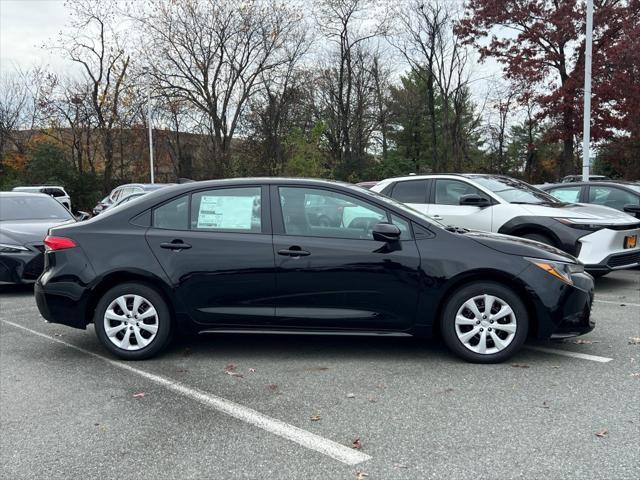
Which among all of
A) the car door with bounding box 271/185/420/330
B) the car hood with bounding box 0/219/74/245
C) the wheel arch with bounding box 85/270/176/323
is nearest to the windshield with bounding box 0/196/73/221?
the car hood with bounding box 0/219/74/245

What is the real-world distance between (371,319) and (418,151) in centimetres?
3875

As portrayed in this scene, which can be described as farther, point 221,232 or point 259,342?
point 259,342

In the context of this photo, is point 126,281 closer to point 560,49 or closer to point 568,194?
point 568,194

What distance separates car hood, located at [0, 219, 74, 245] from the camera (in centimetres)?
874

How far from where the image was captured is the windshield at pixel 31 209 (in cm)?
980

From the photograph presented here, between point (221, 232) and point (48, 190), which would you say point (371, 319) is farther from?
point (48, 190)

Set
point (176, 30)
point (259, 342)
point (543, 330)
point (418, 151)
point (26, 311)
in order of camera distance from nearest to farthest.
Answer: point (543, 330)
point (259, 342)
point (26, 311)
point (176, 30)
point (418, 151)

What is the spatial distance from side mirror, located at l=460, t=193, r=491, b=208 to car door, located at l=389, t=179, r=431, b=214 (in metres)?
0.70

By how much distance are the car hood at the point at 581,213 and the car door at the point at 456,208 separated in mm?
593

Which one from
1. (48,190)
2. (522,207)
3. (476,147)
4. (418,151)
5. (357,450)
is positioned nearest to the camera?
(357,450)

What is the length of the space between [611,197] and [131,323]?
27.4ft

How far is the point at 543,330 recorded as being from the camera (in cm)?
489

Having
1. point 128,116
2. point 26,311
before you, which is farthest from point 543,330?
point 128,116

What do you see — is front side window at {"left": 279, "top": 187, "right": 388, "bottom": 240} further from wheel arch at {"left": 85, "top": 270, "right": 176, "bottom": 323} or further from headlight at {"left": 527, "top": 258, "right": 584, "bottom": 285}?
headlight at {"left": 527, "top": 258, "right": 584, "bottom": 285}
